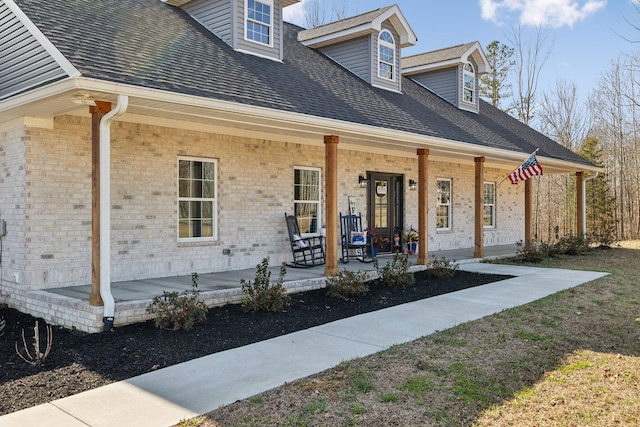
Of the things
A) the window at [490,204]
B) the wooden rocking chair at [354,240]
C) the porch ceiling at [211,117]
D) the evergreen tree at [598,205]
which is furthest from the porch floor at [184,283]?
the evergreen tree at [598,205]

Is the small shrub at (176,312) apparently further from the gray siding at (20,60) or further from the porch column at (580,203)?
the porch column at (580,203)

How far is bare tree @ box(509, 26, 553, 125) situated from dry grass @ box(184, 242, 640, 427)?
23877 millimetres

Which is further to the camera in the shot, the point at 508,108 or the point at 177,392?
the point at 508,108

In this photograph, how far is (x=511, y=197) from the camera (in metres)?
18.1

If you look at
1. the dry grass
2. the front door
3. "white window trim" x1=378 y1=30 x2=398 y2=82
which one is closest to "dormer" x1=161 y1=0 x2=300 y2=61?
"white window trim" x1=378 y1=30 x2=398 y2=82

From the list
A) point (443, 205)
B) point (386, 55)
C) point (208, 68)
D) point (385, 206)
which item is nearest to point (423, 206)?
point (385, 206)

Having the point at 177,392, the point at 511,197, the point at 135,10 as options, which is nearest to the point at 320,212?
the point at 135,10

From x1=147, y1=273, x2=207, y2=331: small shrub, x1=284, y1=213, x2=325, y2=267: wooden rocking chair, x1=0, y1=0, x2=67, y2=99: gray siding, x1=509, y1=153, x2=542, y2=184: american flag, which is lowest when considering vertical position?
x1=147, y1=273, x2=207, y2=331: small shrub

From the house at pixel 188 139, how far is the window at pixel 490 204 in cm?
350

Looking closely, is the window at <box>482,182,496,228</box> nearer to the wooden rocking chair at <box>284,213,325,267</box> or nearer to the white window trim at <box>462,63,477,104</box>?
the white window trim at <box>462,63,477,104</box>

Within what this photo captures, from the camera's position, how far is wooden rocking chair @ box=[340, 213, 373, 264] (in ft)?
36.9

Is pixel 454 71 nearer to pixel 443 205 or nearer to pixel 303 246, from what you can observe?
pixel 443 205

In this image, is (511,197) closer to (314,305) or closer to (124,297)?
(314,305)

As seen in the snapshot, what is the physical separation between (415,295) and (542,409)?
4.61 m
